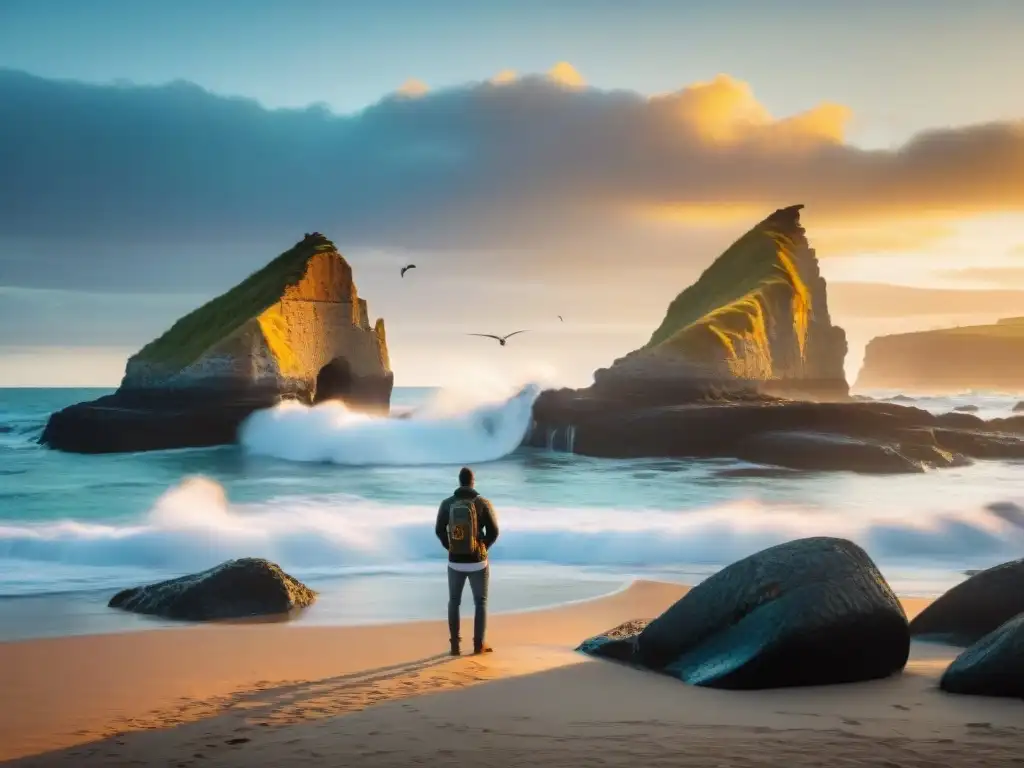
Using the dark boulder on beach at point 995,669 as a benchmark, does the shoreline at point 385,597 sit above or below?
below

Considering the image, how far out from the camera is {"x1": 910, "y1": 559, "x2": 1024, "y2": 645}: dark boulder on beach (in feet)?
28.9

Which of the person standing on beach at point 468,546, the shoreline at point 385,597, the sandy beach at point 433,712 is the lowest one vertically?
the shoreline at point 385,597

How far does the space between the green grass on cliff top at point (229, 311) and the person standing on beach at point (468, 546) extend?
136 ft

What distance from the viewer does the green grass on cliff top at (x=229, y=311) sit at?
50656mm

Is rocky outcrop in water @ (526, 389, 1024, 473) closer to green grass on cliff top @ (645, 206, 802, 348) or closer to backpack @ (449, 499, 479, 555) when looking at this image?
green grass on cliff top @ (645, 206, 802, 348)

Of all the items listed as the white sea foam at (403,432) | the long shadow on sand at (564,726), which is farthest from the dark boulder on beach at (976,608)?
the white sea foam at (403,432)

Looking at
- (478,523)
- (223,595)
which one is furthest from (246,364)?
(478,523)

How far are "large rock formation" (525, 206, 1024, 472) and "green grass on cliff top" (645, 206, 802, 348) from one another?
0.29 metres

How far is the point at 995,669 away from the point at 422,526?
12.7 metres

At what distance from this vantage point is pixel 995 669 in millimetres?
6617

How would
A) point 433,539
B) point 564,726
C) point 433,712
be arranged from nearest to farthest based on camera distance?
1. point 564,726
2. point 433,712
3. point 433,539

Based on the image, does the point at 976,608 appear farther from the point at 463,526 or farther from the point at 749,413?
the point at 749,413

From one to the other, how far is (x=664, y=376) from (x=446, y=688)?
4086 centimetres

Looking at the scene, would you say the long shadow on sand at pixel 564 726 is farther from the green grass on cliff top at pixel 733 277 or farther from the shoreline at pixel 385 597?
the green grass on cliff top at pixel 733 277
